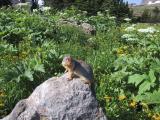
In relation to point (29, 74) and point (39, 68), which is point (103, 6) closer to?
point (39, 68)

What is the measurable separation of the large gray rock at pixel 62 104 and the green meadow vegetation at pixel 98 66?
2.97ft

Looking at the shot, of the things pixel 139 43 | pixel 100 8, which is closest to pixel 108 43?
pixel 139 43

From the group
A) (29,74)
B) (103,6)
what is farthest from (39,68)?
(103,6)

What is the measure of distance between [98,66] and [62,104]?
11.4 ft

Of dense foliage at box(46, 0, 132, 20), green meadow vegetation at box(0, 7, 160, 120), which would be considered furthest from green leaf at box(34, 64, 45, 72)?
dense foliage at box(46, 0, 132, 20)

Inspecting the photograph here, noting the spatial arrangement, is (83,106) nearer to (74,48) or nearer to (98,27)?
(74,48)

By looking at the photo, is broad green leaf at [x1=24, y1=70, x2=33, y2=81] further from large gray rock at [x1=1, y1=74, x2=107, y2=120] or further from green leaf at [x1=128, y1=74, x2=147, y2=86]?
large gray rock at [x1=1, y1=74, x2=107, y2=120]

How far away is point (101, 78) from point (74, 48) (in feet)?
6.42

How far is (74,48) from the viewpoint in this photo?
419 inches

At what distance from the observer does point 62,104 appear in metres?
5.96

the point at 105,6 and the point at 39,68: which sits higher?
the point at 39,68

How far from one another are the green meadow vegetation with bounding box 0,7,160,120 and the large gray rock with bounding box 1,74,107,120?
2.97 ft

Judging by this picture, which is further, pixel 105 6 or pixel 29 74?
pixel 105 6

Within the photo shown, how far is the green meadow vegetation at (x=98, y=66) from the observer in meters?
7.54
